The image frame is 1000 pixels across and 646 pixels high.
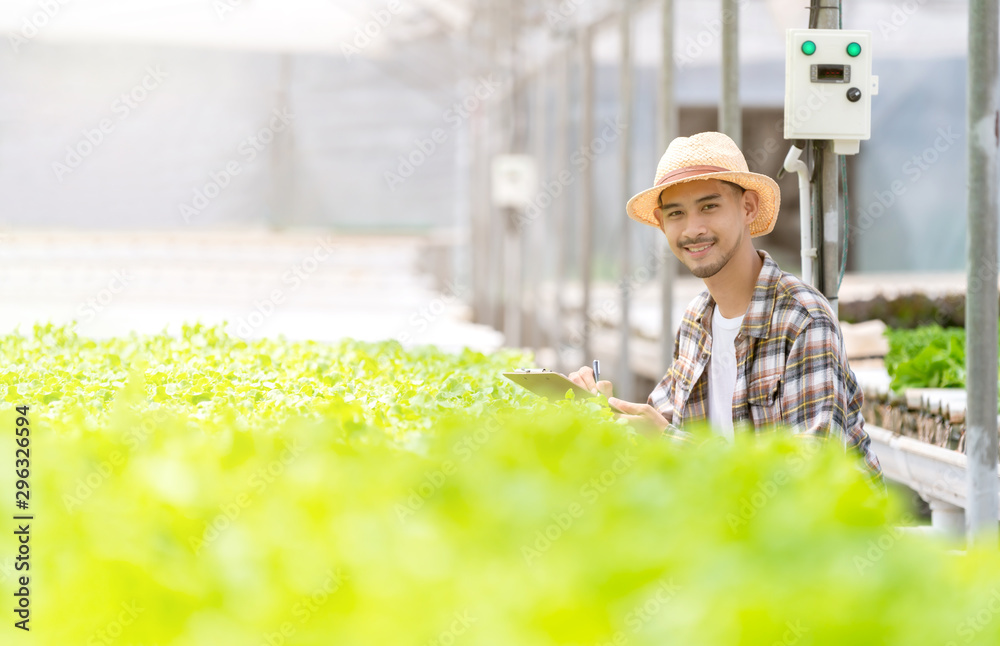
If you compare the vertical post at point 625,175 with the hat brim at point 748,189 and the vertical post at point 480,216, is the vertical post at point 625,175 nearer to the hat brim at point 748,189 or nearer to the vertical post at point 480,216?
the hat brim at point 748,189

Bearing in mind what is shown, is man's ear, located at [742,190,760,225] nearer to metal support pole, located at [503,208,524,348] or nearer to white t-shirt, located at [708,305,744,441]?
white t-shirt, located at [708,305,744,441]

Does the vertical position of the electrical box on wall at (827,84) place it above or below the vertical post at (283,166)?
below

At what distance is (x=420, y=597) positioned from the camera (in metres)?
0.82

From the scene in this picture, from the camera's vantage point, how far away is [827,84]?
118 inches

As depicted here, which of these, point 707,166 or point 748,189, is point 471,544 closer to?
point 707,166

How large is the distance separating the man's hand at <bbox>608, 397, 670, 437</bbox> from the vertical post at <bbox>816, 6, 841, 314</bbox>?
0.86 metres

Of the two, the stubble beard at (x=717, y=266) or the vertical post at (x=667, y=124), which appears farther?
the vertical post at (x=667, y=124)

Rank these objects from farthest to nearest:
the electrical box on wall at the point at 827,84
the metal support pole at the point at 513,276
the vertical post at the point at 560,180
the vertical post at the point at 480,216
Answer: the vertical post at the point at 480,216, the metal support pole at the point at 513,276, the vertical post at the point at 560,180, the electrical box on wall at the point at 827,84

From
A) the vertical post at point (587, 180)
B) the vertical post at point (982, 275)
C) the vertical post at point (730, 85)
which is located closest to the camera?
the vertical post at point (982, 275)

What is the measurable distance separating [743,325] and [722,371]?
22 cm

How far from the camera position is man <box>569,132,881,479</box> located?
93.5 inches

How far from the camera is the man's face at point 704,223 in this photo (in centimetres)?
248

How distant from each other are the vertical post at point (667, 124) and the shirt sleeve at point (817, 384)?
2634 mm

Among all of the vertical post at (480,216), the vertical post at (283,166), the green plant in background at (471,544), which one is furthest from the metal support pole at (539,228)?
the green plant in background at (471,544)
